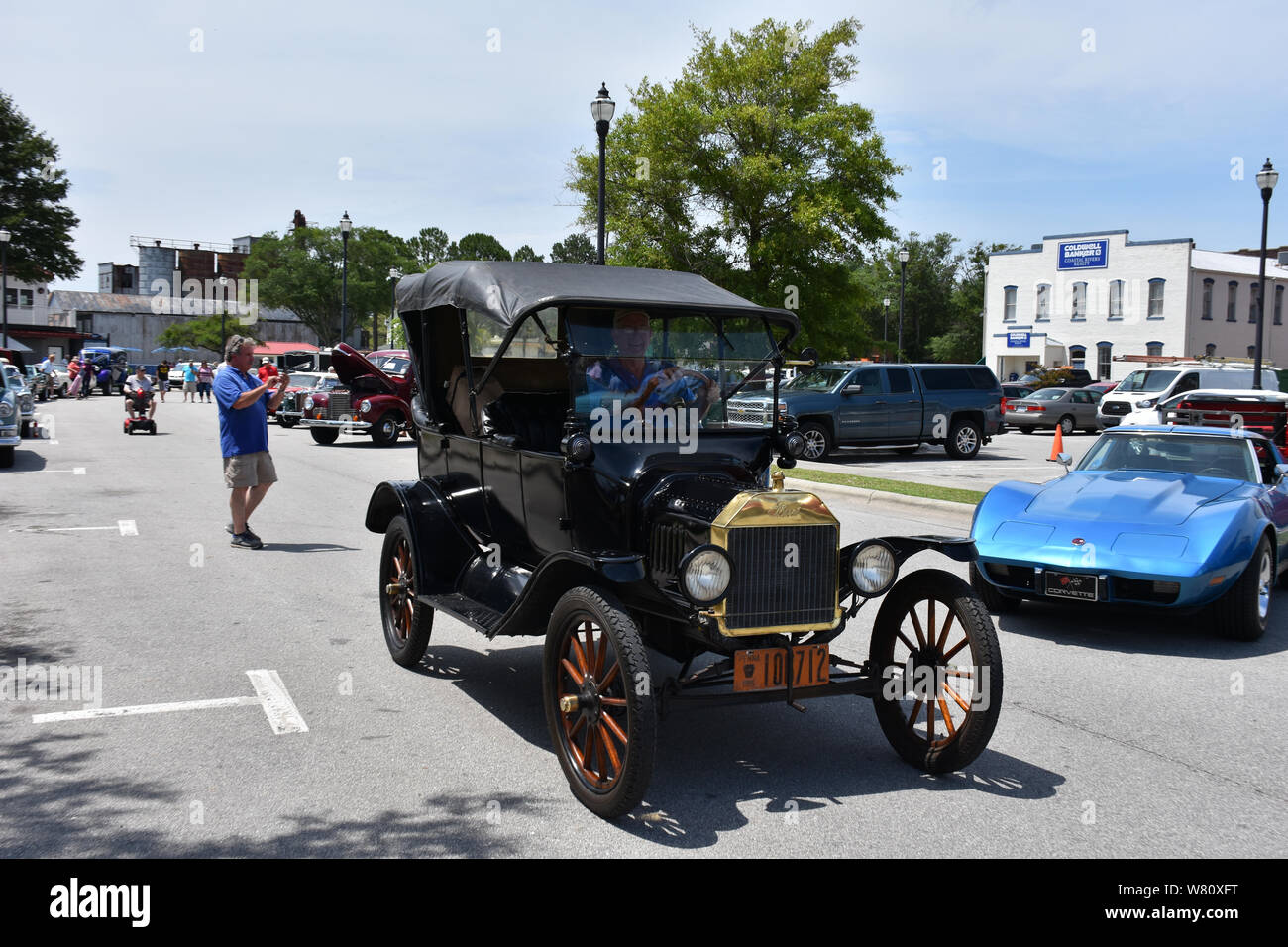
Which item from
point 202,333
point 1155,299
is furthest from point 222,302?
point 1155,299

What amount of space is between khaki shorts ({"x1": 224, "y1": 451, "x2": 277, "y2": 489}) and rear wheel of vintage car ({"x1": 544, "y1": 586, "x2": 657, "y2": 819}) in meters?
6.40

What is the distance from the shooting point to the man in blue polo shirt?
9688 millimetres

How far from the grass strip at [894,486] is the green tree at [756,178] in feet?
23.5

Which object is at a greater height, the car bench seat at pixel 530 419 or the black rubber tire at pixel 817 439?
the car bench seat at pixel 530 419

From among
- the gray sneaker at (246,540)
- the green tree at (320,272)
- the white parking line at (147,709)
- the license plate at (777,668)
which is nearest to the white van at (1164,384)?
the gray sneaker at (246,540)

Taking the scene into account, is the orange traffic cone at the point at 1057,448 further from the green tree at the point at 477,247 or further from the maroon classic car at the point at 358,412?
the green tree at the point at 477,247

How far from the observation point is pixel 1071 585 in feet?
22.6

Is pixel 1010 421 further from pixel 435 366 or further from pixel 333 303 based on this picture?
pixel 333 303

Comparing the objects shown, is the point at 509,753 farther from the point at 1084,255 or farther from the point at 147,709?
the point at 1084,255

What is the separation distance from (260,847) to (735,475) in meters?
2.72

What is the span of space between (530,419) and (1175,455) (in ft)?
17.8

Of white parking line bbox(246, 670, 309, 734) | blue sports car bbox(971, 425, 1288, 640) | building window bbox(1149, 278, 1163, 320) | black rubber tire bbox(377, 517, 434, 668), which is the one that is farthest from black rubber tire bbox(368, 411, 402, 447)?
building window bbox(1149, 278, 1163, 320)

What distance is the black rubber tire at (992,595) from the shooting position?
24.7ft
